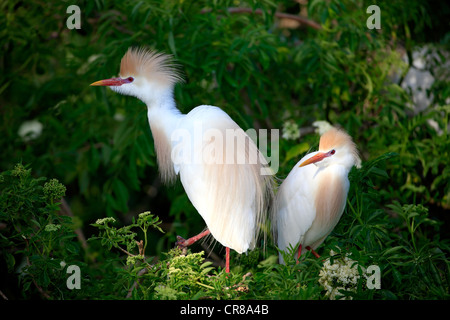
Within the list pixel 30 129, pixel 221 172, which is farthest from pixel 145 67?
pixel 30 129

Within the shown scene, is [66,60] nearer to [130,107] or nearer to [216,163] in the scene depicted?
[130,107]

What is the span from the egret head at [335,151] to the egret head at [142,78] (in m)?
0.69

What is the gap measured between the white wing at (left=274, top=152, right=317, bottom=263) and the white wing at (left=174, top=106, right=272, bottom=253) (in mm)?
265

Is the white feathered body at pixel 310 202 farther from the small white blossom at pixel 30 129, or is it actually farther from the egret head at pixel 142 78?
the small white blossom at pixel 30 129

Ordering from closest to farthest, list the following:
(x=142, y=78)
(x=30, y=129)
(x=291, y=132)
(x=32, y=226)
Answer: (x=32, y=226)
(x=142, y=78)
(x=291, y=132)
(x=30, y=129)

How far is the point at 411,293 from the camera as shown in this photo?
5.61ft

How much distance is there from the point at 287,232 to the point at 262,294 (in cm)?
61

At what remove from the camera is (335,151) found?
211 centimetres

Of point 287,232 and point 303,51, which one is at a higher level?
point 303,51

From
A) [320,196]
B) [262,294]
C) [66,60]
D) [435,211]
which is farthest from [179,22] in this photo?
[435,211]

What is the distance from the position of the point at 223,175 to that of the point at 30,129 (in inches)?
88.9

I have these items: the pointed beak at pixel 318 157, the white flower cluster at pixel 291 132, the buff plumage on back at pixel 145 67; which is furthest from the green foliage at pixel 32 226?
the white flower cluster at pixel 291 132

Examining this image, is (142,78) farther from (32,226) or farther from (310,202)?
(310,202)
